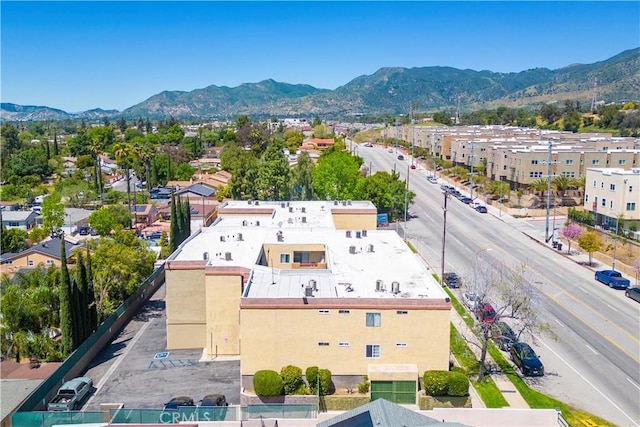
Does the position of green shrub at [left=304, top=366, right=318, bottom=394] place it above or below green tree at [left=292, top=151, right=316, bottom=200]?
below

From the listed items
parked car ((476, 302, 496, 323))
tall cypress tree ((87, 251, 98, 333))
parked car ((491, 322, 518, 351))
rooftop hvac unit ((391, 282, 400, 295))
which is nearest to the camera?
rooftop hvac unit ((391, 282, 400, 295))

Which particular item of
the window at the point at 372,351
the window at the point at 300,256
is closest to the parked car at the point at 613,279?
the window at the point at 300,256

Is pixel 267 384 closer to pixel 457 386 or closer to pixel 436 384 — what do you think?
pixel 436 384

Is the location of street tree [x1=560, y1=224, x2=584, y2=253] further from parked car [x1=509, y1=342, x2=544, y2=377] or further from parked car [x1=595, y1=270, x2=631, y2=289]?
parked car [x1=509, y1=342, x2=544, y2=377]

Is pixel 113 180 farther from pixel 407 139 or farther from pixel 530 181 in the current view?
pixel 530 181

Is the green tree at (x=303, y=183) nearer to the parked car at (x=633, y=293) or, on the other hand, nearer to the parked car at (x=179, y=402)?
the parked car at (x=633, y=293)

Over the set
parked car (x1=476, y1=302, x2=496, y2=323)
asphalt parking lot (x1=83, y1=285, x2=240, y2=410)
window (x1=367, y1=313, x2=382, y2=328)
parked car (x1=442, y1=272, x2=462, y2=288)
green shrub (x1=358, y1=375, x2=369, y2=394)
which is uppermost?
window (x1=367, y1=313, x2=382, y2=328)

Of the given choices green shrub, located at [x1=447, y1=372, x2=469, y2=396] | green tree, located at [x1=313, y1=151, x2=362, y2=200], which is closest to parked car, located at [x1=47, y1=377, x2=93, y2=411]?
green shrub, located at [x1=447, y1=372, x2=469, y2=396]
